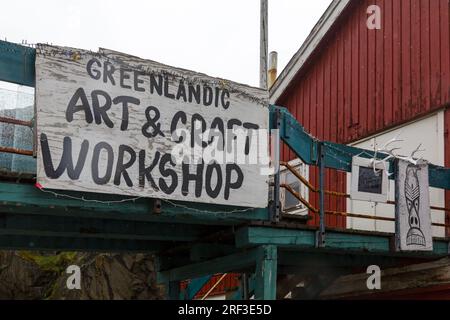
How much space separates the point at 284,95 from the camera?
1518 cm

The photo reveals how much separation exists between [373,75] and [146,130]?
22.5 feet

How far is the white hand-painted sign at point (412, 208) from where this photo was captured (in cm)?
909

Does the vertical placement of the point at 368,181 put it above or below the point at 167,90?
below

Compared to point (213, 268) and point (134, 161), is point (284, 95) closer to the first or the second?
point (213, 268)

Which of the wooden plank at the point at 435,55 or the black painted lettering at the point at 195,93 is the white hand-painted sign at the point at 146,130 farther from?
the wooden plank at the point at 435,55

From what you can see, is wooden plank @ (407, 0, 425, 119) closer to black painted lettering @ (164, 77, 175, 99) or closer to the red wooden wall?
the red wooden wall

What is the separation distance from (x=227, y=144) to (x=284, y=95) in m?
7.89

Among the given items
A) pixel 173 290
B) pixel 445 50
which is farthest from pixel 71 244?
pixel 445 50

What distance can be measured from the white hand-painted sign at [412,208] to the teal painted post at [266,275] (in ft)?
7.04

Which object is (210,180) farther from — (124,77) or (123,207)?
(124,77)

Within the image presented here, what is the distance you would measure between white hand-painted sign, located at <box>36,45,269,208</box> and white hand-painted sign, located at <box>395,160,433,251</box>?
2397 millimetres

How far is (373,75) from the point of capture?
1252 cm

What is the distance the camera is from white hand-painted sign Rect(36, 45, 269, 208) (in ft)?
20.8
